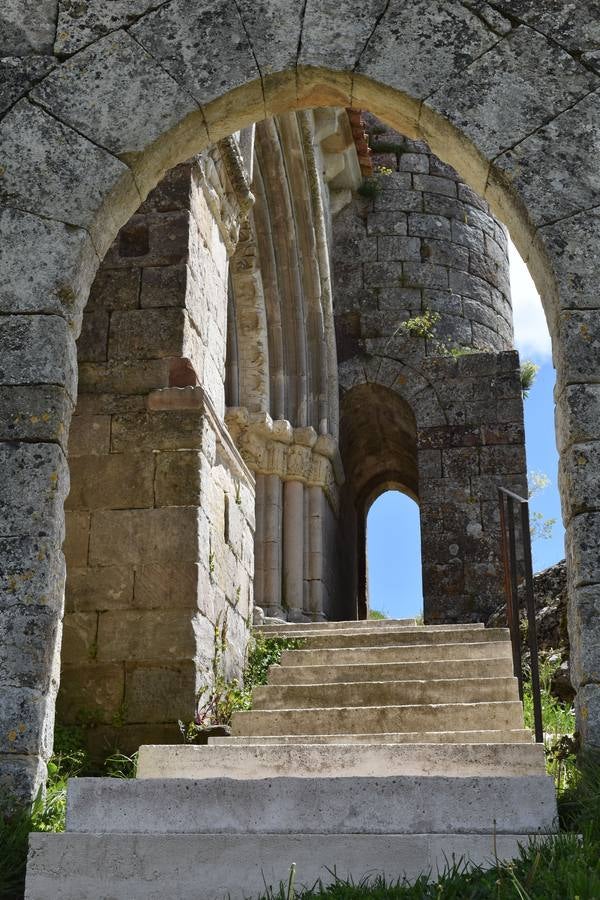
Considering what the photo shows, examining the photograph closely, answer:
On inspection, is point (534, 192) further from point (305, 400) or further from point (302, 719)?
point (305, 400)

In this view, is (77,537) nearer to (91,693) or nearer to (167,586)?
(167,586)

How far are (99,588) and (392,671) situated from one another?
1.63m

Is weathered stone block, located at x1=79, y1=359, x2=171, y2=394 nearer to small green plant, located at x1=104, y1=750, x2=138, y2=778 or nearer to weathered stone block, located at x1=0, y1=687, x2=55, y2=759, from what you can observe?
small green plant, located at x1=104, y1=750, x2=138, y2=778

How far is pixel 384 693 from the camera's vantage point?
18.0ft

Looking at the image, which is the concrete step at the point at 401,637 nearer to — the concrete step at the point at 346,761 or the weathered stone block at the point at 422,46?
the concrete step at the point at 346,761

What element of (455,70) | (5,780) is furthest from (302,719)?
(455,70)

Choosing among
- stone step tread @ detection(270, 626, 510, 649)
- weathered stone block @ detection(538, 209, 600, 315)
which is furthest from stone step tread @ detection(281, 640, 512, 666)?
weathered stone block @ detection(538, 209, 600, 315)

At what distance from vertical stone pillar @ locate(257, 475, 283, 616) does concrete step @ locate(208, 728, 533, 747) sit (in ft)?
14.1

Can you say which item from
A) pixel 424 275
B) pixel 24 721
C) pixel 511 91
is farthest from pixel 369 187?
pixel 24 721

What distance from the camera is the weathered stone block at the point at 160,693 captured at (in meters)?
5.23

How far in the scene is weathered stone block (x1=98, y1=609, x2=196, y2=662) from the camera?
5.32 metres

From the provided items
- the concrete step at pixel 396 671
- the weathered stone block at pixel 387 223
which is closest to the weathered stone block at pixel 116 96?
the concrete step at pixel 396 671

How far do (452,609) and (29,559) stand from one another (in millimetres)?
6960

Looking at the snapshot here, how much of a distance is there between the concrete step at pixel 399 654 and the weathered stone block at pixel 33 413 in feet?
8.95
